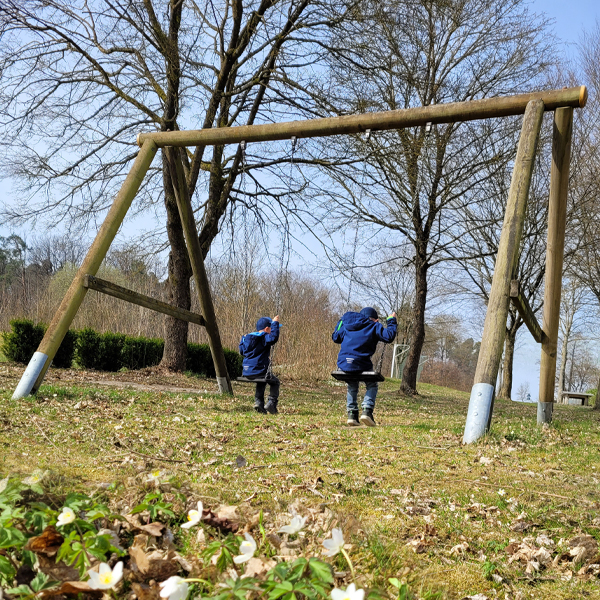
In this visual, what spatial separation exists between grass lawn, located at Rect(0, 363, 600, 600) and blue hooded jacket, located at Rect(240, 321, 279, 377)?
1.05m

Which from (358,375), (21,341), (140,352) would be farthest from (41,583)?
(140,352)

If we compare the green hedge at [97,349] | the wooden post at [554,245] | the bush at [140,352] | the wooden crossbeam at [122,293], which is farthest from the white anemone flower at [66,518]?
the bush at [140,352]

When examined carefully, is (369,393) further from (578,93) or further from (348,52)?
(348,52)

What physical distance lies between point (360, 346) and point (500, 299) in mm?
2471

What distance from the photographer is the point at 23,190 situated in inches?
615

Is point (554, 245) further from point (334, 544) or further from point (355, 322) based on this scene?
point (334, 544)

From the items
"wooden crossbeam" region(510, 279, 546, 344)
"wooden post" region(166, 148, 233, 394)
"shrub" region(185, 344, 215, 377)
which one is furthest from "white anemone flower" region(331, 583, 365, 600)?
"shrub" region(185, 344, 215, 377)

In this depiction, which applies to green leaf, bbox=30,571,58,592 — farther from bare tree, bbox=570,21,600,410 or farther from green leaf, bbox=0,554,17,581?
bare tree, bbox=570,21,600,410

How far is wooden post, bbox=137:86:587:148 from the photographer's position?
252 inches

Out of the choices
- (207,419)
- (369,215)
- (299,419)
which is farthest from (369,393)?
(369,215)

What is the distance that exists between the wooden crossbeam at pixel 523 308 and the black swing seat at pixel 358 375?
74.4 inches

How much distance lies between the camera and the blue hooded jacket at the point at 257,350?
29.5 ft

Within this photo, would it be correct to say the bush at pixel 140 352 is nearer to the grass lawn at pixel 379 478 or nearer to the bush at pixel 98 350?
the bush at pixel 98 350

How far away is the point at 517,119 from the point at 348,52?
6.28m
